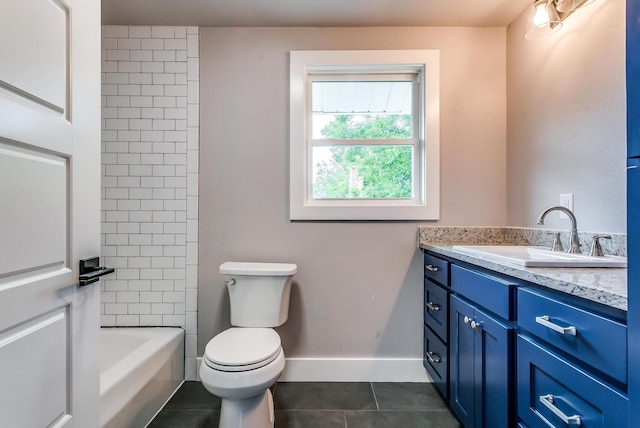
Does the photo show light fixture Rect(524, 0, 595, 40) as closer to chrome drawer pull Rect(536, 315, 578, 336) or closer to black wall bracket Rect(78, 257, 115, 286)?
chrome drawer pull Rect(536, 315, 578, 336)

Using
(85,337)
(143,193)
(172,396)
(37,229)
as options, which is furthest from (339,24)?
(172,396)

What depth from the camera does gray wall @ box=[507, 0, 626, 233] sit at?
1.25 meters

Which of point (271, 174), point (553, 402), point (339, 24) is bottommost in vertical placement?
point (553, 402)

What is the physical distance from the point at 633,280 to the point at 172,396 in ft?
7.08

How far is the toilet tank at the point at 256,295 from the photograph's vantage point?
179 centimetres

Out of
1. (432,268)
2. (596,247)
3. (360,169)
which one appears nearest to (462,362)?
(432,268)

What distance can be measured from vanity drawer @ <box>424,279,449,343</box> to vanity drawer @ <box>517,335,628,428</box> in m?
0.59

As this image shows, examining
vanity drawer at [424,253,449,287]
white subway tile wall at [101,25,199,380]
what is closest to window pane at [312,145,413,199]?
vanity drawer at [424,253,449,287]

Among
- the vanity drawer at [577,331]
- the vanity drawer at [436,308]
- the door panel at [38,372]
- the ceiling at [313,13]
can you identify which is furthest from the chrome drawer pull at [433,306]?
the ceiling at [313,13]

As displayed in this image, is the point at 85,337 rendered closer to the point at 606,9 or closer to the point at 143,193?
the point at 143,193

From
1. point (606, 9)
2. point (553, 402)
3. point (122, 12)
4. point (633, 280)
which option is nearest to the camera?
point (633, 280)

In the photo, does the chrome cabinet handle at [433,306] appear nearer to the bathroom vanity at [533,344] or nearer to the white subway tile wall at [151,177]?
the bathroom vanity at [533,344]

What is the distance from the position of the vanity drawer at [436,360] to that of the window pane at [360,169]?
0.94 metres

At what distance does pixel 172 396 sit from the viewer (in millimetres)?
1812
